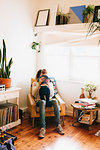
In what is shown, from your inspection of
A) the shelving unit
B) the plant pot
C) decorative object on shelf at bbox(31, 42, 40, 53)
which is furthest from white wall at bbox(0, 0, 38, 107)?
the shelving unit

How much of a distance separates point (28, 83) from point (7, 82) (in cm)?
95

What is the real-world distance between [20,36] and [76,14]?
1.29 m

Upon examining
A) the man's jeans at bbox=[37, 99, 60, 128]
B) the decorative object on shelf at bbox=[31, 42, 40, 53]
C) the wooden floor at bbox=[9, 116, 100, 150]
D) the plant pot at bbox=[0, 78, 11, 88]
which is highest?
the decorative object on shelf at bbox=[31, 42, 40, 53]

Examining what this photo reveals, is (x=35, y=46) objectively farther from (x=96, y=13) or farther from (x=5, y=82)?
(x=96, y=13)

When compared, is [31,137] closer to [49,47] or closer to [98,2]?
[49,47]

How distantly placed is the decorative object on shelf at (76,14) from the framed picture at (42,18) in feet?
1.90

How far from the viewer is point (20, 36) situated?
158 inches

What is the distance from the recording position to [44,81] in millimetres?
3590

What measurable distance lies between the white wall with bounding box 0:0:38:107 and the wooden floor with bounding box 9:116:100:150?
36.9 inches

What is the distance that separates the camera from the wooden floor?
9.24 ft

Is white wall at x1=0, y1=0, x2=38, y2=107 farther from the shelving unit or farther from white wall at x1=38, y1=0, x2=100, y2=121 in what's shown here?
the shelving unit

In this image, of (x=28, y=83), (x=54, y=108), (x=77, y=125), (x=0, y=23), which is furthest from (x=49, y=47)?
(x=77, y=125)

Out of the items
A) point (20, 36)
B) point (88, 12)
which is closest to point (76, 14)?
point (88, 12)

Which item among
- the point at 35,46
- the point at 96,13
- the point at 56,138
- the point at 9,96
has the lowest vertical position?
the point at 56,138
